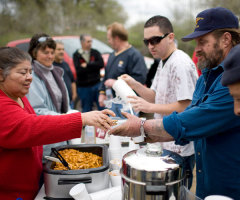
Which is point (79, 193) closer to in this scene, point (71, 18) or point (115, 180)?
point (115, 180)

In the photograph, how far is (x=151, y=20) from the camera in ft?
7.93

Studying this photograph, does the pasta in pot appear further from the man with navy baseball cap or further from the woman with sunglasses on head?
the man with navy baseball cap

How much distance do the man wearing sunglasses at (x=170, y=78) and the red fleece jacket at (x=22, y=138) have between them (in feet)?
2.30

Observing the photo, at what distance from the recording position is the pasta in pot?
1.62m

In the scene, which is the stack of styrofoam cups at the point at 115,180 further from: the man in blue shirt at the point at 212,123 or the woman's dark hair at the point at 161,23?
the woman's dark hair at the point at 161,23

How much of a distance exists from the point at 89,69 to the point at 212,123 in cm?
426

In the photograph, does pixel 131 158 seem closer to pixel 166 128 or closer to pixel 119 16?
pixel 166 128

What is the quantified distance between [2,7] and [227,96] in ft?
61.3

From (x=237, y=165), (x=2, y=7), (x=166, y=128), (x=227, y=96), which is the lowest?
(x=237, y=165)

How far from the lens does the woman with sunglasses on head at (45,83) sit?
7.68ft

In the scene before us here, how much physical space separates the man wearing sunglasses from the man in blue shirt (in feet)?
1.52

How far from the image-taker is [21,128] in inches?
57.1

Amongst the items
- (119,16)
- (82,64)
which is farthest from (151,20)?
(119,16)

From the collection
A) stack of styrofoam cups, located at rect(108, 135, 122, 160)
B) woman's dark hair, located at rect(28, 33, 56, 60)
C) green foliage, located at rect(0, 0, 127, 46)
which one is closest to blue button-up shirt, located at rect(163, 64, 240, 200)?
stack of styrofoam cups, located at rect(108, 135, 122, 160)
